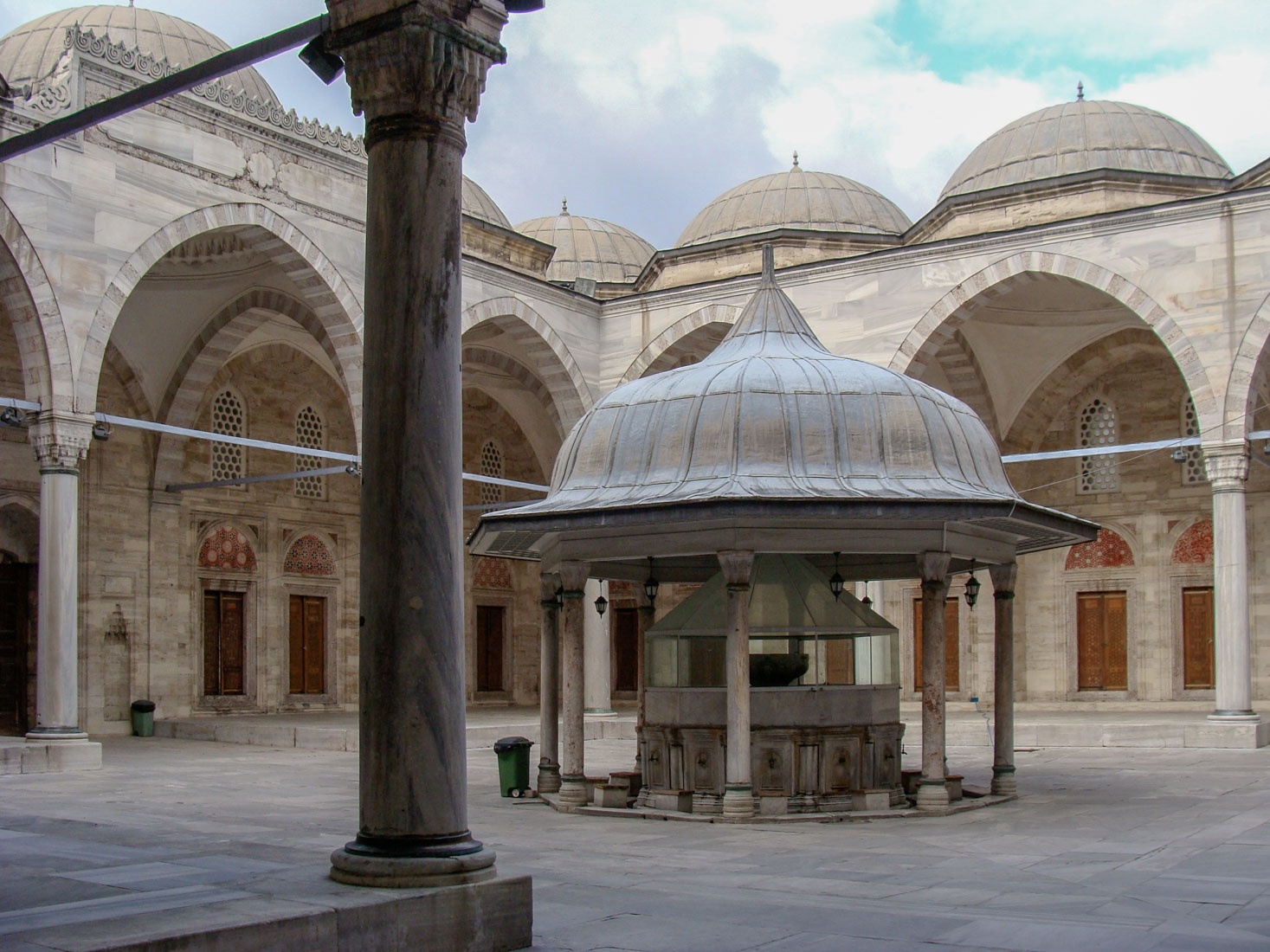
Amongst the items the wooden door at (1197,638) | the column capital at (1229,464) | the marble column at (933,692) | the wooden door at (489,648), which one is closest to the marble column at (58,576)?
the marble column at (933,692)

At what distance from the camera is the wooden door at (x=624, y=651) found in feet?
74.0

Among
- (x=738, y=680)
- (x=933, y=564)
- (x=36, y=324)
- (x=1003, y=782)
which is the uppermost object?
(x=36, y=324)

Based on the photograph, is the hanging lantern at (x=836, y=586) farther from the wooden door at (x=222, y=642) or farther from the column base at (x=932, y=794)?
the wooden door at (x=222, y=642)

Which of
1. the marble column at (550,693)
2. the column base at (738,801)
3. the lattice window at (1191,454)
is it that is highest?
the lattice window at (1191,454)

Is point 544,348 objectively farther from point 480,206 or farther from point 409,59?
point 409,59

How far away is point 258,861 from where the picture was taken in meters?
5.23

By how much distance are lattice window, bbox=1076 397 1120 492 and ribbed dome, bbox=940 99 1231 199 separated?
10.7ft

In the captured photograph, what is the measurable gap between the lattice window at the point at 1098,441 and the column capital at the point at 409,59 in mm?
16851

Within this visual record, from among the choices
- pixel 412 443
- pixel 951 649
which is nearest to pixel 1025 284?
pixel 951 649

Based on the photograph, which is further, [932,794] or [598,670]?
[598,670]

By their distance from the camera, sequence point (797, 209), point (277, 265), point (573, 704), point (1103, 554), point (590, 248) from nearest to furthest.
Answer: point (573, 704)
point (277, 265)
point (1103, 554)
point (797, 209)
point (590, 248)

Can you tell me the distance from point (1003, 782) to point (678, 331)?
10.0 meters

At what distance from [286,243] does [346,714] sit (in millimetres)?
7048

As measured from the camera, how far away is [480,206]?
22.9 metres
